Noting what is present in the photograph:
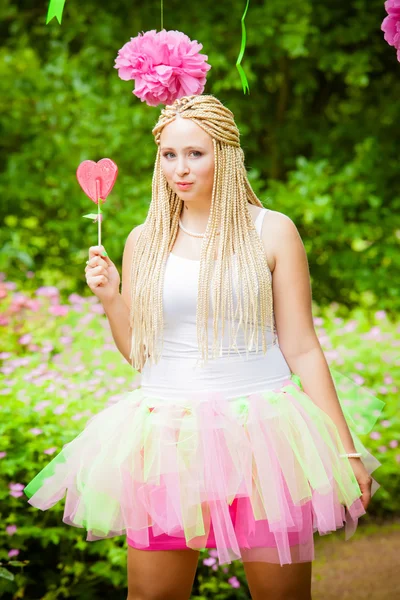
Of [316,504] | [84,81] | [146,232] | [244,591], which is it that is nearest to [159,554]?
[316,504]

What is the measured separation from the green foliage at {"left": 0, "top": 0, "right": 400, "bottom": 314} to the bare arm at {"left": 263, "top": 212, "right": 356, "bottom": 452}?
380cm

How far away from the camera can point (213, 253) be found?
7.73ft

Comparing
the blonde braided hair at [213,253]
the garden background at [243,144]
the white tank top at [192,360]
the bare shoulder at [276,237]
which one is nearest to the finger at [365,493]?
the white tank top at [192,360]

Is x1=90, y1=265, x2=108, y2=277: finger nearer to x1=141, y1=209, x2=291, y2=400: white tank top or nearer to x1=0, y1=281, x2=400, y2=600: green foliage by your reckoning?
x1=141, y1=209, x2=291, y2=400: white tank top

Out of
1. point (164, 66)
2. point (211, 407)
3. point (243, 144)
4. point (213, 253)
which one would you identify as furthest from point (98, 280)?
point (243, 144)

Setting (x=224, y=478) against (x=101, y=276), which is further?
(x=101, y=276)

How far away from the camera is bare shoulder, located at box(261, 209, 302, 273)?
7.74 feet

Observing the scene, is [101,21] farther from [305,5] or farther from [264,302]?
[264,302]

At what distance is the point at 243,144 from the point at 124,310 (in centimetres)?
488

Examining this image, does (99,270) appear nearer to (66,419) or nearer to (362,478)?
(362,478)

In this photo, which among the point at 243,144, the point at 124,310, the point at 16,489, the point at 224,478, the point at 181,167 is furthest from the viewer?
the point at 243,144

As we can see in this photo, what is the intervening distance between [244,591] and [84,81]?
4.34 meters

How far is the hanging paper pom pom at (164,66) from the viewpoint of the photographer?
2383 mm

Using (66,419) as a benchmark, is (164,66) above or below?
above
